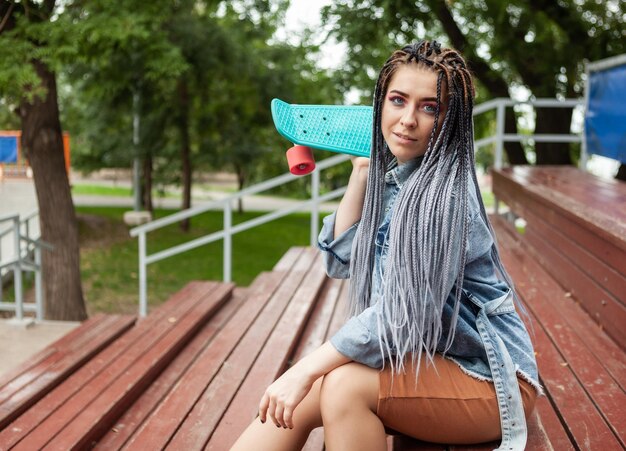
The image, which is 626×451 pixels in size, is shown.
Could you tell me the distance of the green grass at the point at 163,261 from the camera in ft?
34.8

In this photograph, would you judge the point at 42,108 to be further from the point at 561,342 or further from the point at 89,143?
the point at 89,143

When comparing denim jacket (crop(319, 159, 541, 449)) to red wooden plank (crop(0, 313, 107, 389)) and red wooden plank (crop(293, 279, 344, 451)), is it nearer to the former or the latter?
red wooden plank (crop(293, 279, 344, 451))

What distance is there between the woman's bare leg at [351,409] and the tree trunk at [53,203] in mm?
5931

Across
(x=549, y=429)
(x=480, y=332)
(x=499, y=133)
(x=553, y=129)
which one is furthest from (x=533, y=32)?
(x=480, y=332)

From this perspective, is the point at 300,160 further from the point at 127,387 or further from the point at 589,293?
the point at 589,293

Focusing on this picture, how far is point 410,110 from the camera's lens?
1.77 meters

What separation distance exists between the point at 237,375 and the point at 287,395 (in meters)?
1.44

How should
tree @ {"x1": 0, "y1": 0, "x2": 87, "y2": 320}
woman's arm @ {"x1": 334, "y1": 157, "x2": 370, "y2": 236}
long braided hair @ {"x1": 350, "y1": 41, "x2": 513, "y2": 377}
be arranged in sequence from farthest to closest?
tree @ {"x1": 0, "y1": 0, "x2": 87, "y2": 320}, woman's arm @ {"x1": 334, "y1": 157, "x2": 370, "y2": 236}, long braided hair @ {"x1": 350, "y1": 41, "x2": 513, "y2": 377}

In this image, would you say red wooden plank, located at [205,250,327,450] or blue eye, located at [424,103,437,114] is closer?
blue eye, located at [424,103,437,114]

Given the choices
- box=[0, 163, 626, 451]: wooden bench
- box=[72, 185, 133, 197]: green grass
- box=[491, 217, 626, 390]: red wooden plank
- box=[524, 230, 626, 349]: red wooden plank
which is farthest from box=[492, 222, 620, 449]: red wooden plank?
box=[72, 185, 133, 197]: green grass

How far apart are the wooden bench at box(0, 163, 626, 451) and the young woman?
0.19 metres

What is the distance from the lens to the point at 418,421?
180 cm

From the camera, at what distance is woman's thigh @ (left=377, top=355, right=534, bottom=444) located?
175 centimetres

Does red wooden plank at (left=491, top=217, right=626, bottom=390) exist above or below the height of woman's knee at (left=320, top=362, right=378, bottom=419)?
below
